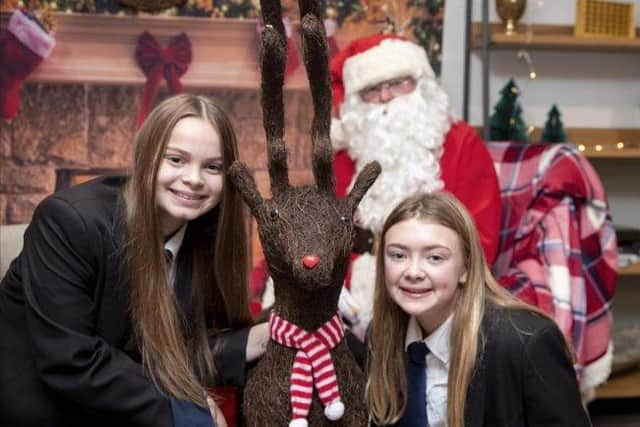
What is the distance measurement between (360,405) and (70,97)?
1906 mm

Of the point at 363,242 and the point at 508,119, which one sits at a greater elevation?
the point at 508,119

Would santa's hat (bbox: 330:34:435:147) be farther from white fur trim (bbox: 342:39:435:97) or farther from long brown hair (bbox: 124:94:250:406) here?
long brown hair (bbox: 124:94:250:406)

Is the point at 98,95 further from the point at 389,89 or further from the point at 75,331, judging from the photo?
the point at 75,331

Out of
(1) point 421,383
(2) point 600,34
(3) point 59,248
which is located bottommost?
(1) point 421,383

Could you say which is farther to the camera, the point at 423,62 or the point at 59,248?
the point at 423,62

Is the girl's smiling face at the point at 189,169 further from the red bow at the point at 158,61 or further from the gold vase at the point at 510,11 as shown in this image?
the gold vase at the point at 510,11

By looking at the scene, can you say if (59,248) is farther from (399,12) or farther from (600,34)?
(600,34)

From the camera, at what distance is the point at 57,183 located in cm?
283

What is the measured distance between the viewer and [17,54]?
275cm

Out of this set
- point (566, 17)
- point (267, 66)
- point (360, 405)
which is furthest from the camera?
point (566, 17)

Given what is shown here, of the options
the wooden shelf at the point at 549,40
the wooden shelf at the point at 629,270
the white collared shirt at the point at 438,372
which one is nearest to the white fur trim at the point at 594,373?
the wooden shelf at the point at 629,270

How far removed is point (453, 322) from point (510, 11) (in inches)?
65.7

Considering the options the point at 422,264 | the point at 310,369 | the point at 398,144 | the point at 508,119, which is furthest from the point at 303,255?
the point at 508,119

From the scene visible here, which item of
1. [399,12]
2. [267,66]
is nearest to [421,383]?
[267,66]
